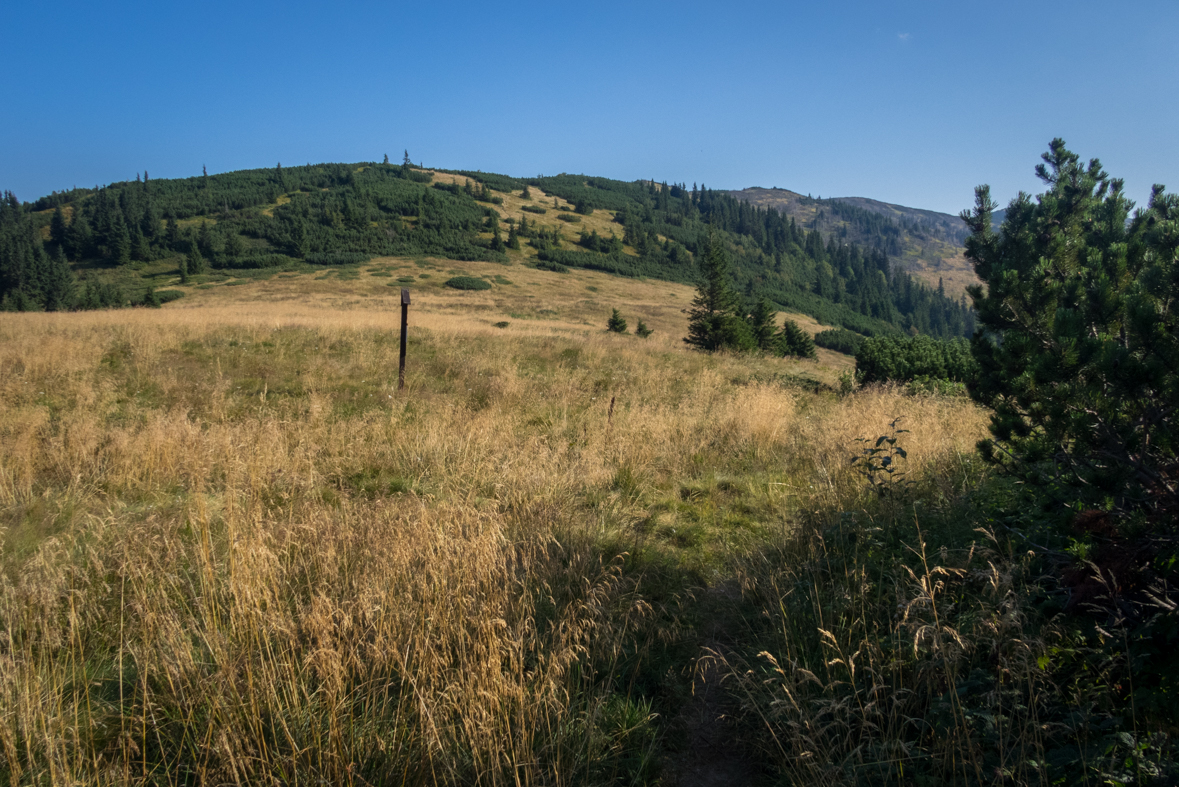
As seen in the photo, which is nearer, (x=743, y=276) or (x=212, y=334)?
(x=212, y=334)

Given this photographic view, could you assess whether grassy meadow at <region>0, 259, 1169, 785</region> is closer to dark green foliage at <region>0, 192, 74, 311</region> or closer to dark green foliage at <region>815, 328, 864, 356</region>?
dark green foliage at <region>0, 192, 74, 311</region>

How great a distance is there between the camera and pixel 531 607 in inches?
118

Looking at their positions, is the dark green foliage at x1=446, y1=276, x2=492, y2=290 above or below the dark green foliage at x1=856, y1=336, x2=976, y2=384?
above

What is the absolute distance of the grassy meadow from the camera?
2205 millimetres

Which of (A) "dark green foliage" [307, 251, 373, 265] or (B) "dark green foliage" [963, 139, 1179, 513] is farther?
(A) "dark green foliage" [307, 251, 373, 265]

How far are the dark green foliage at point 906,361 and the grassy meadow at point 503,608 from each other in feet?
21.1

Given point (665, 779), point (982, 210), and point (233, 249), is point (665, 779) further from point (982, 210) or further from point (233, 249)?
point (233, 249)

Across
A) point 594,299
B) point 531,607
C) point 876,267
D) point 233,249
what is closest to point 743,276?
point 876,267

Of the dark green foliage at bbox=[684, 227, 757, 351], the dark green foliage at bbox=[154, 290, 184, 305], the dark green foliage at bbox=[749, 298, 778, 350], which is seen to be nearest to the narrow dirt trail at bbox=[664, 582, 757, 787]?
the dark green foliage at bbox=[684, 227, 757, 351]

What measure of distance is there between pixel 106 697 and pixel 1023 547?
4.62 meters

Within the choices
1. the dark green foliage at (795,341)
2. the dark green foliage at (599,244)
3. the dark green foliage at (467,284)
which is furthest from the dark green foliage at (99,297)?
the dark green foliage at (599,244)

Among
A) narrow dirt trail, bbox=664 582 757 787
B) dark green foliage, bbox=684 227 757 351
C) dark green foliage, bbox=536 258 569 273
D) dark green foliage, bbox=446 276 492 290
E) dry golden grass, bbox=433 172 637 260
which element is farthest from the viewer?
dry golden grass, bbox=433 172 637 260

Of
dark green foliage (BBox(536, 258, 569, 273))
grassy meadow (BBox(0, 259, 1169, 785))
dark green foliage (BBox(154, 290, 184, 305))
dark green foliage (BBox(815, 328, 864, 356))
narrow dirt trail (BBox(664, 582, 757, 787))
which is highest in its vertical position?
dark green foliage (BBox(536, 258, 569, 273))

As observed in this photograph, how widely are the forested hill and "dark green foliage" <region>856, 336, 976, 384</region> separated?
28.6 m
